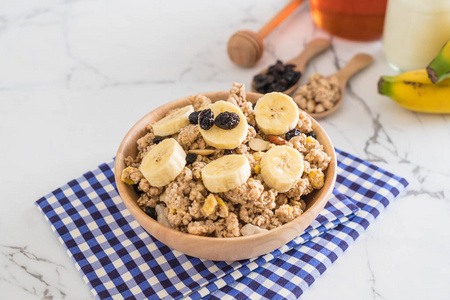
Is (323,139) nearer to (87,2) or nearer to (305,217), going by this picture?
(305,217)

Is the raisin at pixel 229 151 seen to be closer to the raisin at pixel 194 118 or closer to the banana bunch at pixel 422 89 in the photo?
the raisin at pixel 194 118

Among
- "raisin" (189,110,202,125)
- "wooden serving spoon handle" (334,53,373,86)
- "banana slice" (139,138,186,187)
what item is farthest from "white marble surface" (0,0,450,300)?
"raisin" (189,110,202,125)

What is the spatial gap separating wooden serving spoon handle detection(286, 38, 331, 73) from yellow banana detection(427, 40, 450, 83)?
0.52m

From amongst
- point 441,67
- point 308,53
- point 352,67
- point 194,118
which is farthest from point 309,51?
point 194,118

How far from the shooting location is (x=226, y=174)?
125cm

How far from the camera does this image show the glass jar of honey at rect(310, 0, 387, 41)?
6.66 feet

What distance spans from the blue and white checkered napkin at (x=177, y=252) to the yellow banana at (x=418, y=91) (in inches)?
14.1

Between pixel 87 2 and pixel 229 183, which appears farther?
pixel 87 2

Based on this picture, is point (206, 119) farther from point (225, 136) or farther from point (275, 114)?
point (275, 114)

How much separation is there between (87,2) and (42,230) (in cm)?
145

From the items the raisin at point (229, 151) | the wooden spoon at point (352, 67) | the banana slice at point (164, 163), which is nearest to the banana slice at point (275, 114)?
the raisin at point (229, 151)

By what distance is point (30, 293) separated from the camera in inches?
53.2

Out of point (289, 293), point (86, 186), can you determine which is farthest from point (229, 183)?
point (86, 186)

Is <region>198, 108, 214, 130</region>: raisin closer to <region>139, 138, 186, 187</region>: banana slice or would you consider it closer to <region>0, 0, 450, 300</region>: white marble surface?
<region>139, 138, 186, 187</region>: banana slice
